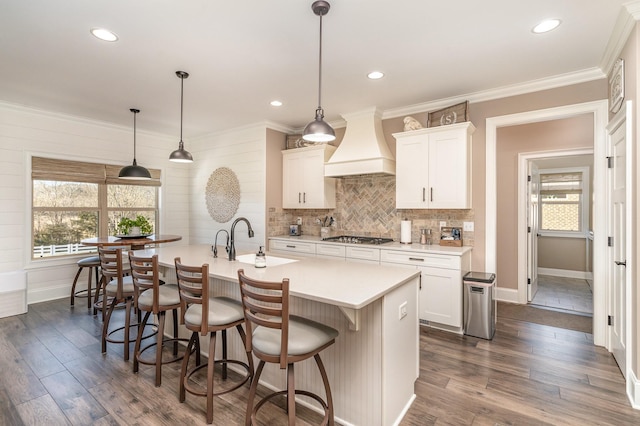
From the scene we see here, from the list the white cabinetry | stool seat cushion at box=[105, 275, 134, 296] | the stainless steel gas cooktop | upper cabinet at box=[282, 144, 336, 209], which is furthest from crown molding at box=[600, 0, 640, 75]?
stool seat cushion at box=[105, 275, 134, 296]

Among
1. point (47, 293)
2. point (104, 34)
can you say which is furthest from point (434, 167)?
point (47, 293)

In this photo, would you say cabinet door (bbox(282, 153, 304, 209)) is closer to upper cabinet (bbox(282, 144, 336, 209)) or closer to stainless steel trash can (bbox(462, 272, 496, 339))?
upper cabinet (bbox(282, 144, 336, 209))

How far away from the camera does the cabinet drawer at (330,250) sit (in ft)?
14.1

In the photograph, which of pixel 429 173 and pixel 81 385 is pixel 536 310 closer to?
pixel 429 173

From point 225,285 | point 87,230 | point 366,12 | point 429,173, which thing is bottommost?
point 225,285

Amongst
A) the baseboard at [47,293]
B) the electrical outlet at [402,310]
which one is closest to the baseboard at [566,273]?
the electrical outlet at [402,310]

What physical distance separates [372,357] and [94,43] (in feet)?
10.5

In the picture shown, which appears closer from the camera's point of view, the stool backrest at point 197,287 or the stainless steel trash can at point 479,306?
the stool backrest at point 197,287

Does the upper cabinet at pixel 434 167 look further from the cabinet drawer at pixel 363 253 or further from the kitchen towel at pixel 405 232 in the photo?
the cabinet drawer at pixel 363 253

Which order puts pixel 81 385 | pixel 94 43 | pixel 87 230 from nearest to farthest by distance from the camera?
pixel 81 385, pixel 94 43, pixel 87 230

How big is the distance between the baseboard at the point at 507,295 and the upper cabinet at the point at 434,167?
1.73 meters

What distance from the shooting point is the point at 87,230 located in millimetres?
5113

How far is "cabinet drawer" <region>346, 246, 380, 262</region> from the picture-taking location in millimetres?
3975

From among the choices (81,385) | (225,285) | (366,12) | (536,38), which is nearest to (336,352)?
(225,285)
